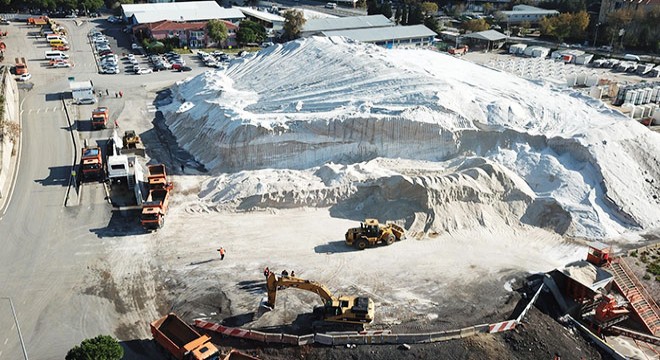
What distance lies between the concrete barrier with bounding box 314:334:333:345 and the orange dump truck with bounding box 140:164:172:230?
1195 cm

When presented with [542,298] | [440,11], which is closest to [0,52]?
[542,298]

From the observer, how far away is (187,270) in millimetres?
26078

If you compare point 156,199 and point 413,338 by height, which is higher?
point 156,199

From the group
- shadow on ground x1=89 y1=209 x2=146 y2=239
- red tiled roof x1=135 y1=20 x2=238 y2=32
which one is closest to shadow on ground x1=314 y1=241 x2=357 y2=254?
shadow on ground x1=89 y1=209 x2=146 y2=239

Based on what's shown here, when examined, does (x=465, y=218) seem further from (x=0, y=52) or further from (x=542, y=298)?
(x=0, y=52)

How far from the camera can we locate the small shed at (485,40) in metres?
74.3

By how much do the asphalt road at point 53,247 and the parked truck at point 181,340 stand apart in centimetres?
117

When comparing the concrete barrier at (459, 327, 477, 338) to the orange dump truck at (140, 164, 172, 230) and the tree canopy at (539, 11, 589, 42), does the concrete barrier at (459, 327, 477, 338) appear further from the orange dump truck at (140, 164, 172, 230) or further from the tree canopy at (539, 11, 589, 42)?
the tree canopy at (539, 11, 589, 42)

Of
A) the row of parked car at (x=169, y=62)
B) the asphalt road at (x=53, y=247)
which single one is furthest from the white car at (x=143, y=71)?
the asphalt road at (x=53, y=247)

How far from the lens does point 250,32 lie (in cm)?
7044

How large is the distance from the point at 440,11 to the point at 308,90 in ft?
228

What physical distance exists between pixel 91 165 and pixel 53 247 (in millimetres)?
7475

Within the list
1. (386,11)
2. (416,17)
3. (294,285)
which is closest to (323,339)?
(294,285)

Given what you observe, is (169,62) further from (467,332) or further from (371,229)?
(467,332)
